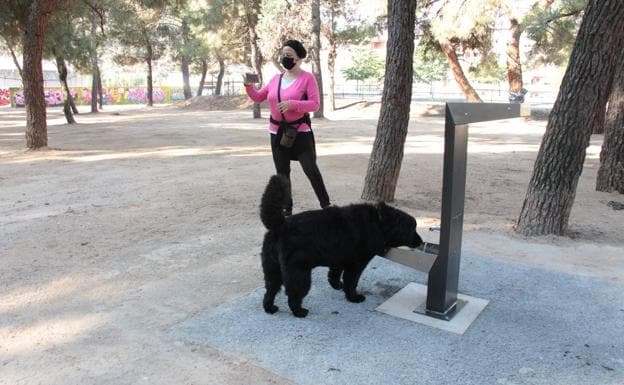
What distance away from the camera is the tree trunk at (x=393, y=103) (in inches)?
251

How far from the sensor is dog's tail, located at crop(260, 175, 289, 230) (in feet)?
10.6

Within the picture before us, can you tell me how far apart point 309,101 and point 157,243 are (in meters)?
2.14

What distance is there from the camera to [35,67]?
40.4 feet

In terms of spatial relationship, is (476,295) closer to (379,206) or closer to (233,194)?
(379,206)

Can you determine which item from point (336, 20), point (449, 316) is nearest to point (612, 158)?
point (449, 316)

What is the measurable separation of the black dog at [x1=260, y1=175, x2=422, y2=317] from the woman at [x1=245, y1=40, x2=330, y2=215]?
161 cm

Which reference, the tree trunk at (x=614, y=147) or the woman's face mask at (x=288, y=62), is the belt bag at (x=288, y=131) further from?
the tree trunk at (x=614, y=147)

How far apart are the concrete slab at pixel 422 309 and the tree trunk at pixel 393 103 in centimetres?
301

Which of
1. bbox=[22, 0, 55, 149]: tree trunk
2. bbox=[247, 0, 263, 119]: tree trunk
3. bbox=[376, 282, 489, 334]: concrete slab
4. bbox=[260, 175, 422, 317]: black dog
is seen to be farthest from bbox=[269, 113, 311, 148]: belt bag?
bbox=[247, 0, 263, 119]: tree trunk

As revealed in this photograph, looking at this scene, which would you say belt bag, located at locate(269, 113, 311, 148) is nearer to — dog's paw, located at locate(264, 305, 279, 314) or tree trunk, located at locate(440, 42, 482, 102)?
dog's paw, located at locate(264, 305, 279, 314)

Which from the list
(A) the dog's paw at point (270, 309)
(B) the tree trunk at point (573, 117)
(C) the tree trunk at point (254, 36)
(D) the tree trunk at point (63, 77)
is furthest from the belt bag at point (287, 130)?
(C) the tree trunk at point (254, 36)

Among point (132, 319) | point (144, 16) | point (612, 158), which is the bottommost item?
point (132, 319)

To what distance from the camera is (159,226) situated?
19.4 ft

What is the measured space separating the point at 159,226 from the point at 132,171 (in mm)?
4207
